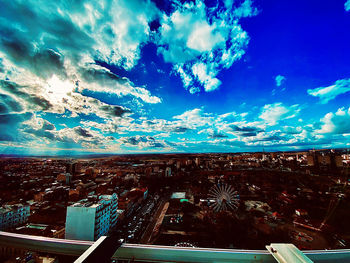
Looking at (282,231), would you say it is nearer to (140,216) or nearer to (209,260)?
(140,216)

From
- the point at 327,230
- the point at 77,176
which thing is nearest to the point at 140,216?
the point at 77,176

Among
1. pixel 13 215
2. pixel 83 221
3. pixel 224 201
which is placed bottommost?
pixel 224 201

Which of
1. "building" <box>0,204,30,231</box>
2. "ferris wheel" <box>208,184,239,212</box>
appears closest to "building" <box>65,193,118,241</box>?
"building" <box>0,204,30,231</box>

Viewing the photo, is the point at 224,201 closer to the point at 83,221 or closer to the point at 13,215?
the point at 83,221

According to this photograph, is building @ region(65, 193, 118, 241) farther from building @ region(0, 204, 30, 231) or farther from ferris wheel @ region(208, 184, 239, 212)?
ferris wheel @ region(208, 184, 239, 212)

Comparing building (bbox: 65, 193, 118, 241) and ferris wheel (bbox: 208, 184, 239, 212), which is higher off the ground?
building (bbox: 65, 193, 118, 241)

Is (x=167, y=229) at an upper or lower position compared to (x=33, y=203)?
lower

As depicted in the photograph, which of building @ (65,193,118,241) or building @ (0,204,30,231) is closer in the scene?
building @ (65,193,118,241)

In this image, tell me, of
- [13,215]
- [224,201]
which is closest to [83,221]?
[13,215]
